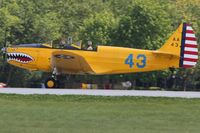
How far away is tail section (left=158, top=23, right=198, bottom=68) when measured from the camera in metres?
29.8

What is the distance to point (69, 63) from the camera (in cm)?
2992

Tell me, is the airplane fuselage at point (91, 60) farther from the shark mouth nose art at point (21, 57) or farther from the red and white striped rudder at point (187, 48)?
the red and white striped rudder at point (187, 48)

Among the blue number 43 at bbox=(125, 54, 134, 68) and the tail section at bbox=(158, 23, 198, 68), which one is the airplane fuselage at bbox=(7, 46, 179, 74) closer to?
the blue number 43 at bbox=(125, 54, 134, 68)

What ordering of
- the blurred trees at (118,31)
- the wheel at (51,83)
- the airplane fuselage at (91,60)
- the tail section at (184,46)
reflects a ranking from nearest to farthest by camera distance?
the wheel at (51,83)
the airplane fuselage at (91,60)
the tail section at (184,46)
the blurred trees at (118,31)

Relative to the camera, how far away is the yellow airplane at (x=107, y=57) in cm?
2959

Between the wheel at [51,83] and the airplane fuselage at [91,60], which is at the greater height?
the airplane fuselage at [91,60]

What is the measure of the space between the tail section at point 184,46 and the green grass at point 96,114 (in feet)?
A: 26.1

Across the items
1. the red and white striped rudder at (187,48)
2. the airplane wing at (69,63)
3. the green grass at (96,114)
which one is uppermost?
the red and white striped rudder at (187,48)

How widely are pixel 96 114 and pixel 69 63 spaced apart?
43.8 feet

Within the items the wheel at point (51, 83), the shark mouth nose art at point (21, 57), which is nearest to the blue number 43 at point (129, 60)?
the wheel at point (51, 83)

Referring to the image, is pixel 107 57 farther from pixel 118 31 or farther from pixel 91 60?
pixel 118 31

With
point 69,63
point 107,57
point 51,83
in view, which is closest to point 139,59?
point 107,57

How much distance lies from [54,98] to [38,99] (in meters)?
0.64

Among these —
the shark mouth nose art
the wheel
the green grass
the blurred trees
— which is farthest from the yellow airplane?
the blurred trees
